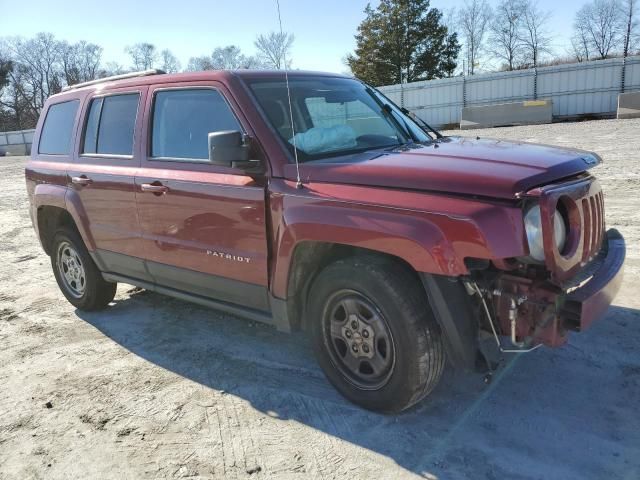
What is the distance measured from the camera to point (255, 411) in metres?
3.41

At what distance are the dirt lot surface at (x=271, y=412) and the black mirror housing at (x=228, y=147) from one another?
4.96 ft

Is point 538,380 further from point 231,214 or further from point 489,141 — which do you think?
point 231,214

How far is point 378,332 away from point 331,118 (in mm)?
1612

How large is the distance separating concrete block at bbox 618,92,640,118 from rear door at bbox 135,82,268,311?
22000mm

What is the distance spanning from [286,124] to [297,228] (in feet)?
2.78

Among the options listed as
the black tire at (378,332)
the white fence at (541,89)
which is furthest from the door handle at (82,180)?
the white fence at (541,89)

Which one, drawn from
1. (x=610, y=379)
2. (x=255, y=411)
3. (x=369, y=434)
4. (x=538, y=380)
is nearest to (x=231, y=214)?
(x=255, y=411)

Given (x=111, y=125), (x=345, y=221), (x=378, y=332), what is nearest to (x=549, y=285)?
(x=378, y=332)

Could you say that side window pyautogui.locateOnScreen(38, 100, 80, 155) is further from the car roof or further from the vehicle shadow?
the vehicle shadow

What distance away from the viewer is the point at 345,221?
301 cm

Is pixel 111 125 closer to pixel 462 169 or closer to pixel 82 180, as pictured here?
pixel 82 180

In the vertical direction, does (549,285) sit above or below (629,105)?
below

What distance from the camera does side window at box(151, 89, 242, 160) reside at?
378 cm

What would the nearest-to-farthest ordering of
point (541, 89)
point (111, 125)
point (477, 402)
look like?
point (477, 402), point (111, 125), point (541, 89)
